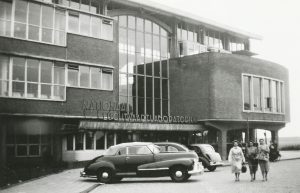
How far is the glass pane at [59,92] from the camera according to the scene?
2586cm

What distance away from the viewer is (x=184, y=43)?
3934 cm

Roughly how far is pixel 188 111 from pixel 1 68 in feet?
54.1

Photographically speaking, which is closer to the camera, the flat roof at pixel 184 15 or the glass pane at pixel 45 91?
the glass pane at pixel 45 91

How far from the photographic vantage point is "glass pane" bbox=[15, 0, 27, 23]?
24.4 m

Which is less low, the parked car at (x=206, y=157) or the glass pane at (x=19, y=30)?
the glass pane at (x=19, y=30)

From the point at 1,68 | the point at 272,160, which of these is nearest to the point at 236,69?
the point at 272,160

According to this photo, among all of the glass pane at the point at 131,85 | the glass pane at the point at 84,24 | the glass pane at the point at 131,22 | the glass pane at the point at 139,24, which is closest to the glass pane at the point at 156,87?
the glass pane at the point at 131,85

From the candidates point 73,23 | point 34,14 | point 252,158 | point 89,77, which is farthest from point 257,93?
point 34,14

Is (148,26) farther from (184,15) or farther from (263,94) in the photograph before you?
(263,94)

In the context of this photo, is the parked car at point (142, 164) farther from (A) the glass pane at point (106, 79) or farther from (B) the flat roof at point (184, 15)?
(B) the flat roof at point (184, 15)

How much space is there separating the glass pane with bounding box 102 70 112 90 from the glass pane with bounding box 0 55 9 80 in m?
6.71

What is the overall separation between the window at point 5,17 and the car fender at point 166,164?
450 inches

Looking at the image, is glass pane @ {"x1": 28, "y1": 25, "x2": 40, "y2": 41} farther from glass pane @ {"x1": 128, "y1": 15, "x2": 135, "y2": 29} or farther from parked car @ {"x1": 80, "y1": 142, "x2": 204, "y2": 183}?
glass pane @ {"x1": 128, "y1": 15, "x2": 135, "y2": 29}

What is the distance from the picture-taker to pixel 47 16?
84.4 ft
